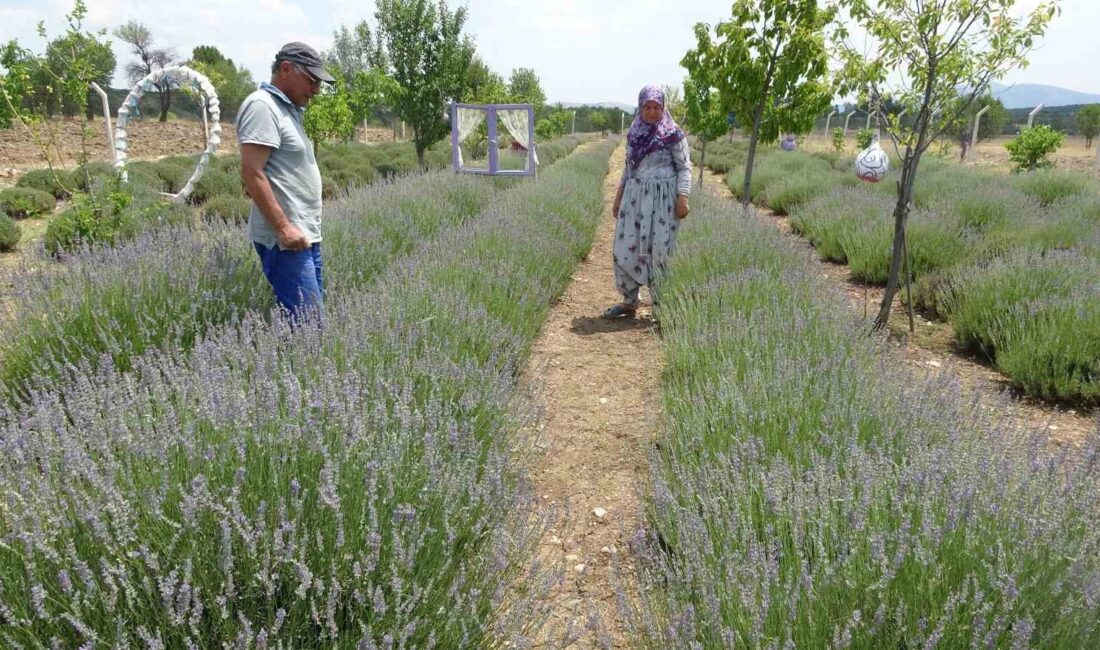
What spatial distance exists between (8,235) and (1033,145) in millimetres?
19648

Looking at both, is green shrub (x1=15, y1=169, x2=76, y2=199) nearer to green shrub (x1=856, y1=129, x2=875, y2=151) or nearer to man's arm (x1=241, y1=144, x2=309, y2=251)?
man's arm (x1=241, y1=144, x2=309, y2=251)

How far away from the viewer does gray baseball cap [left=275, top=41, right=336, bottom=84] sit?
2.80 metres

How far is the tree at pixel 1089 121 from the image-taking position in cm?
2861

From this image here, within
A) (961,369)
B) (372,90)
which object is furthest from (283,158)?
(372,90)

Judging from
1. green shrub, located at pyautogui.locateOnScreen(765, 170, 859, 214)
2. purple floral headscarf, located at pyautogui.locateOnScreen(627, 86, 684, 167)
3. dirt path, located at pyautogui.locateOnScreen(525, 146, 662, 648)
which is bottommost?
dirt path, located at pyautogui.locateOnScreen(525, 146, 662, 648)

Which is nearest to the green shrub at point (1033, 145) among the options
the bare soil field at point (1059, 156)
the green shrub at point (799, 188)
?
the bare soil field at point (1059, 156)

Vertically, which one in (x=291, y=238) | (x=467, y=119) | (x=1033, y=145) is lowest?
(x=291, y=238)

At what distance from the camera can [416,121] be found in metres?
14.2

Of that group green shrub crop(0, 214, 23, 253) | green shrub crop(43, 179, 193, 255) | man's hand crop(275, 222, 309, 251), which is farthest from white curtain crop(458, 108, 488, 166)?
man's hand crop(275, 222, 309, 251)

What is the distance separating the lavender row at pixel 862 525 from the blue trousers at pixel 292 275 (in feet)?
6.08

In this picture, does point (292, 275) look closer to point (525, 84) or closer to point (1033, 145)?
point (1033, 145)

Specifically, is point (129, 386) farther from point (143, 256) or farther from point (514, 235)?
point (514, 235)

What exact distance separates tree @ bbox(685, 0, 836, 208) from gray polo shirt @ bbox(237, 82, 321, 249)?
5.43m

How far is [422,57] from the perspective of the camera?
13.7m
